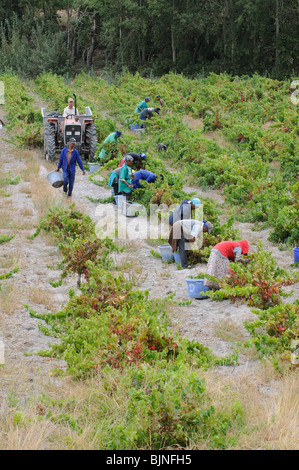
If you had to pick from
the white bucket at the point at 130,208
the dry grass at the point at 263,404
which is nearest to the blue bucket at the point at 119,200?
the white bucket at the point at 130,208

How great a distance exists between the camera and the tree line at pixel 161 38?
107 feet

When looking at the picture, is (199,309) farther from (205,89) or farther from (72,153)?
(205,89)

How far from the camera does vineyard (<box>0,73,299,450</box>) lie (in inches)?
174

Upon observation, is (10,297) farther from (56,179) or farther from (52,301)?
(56,179)

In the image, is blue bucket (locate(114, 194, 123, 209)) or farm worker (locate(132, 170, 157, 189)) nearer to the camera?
blue bucket (locate(114, 194, 123, 209))

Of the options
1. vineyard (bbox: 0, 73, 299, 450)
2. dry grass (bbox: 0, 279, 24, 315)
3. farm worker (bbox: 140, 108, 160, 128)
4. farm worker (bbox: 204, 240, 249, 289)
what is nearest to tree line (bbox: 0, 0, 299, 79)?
farm worker (bbox: 140, 108, 160, 128)

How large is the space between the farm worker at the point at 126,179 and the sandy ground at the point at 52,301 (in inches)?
16.8

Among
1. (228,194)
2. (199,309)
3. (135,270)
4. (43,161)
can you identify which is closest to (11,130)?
(43,161)

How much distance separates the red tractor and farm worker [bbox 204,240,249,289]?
8.08m

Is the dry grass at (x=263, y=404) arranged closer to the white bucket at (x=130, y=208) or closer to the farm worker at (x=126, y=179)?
the white bucket at (x=130, y=208)

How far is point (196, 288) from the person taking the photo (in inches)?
309

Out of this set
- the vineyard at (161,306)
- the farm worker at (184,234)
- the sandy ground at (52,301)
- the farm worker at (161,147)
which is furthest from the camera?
the farm worker at (161,147)

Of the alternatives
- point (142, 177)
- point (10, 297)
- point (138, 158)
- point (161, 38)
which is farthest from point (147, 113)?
point (161, 38)

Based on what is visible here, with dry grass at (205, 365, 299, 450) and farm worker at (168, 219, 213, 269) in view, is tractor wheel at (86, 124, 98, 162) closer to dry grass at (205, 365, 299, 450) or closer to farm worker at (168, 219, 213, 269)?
farm worker at (168, 219, 213, 269)
